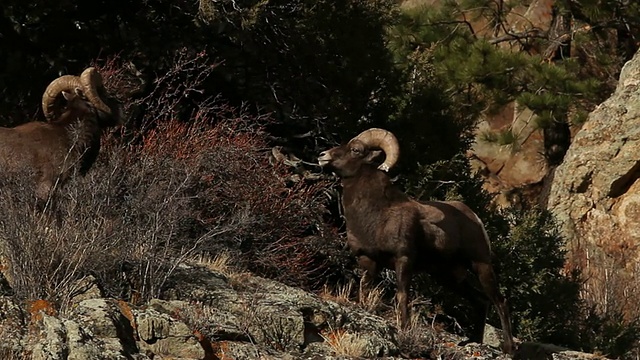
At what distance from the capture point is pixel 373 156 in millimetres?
14648

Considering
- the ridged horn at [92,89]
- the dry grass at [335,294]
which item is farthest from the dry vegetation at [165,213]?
the ridged horn at [92,89]

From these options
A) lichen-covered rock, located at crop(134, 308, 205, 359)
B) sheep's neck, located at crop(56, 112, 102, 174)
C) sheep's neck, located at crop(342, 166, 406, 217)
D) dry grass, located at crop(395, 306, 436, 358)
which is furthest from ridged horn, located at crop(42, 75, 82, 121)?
dry grass, located at crop(395, 306, 436, 358)

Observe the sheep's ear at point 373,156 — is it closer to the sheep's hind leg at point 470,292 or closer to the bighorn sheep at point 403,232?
the bighorn sheep at point 403,232

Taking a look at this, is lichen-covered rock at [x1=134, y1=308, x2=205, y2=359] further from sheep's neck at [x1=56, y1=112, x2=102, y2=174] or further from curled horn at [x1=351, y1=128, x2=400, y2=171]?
curled horn at [x1=351, y1=128, x2=400, y2=171]

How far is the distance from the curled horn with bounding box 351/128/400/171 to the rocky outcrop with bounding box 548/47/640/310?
30.2 ft

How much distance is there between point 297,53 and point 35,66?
12.3 ft

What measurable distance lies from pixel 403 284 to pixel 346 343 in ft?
6.38

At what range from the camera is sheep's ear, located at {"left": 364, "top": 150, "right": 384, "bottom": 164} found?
1463cm

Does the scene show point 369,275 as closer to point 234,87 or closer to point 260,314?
point 260,314

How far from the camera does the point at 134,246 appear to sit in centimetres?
1213

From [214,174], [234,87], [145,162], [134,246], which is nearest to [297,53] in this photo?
[234,87]

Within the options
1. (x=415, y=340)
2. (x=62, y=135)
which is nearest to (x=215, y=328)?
(x=415, y=340)

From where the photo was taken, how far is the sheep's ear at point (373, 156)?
14633mm

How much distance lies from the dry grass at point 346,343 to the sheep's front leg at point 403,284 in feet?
4.30
